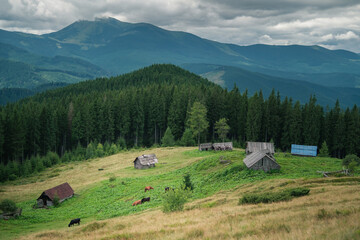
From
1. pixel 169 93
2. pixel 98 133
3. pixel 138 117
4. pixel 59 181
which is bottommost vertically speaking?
pixel 59 181

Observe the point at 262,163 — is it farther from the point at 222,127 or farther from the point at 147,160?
the point at 222,127

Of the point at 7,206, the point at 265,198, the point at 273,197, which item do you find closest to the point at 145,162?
the point at 7,206

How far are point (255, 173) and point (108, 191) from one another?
1087 inches

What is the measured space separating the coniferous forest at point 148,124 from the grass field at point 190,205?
1720cm

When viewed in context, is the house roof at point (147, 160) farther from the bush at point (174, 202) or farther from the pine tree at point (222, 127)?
the bush at point (174, 202)

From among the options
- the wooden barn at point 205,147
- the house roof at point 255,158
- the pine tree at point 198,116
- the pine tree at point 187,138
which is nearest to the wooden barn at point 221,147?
the wooden barn at point 205,147

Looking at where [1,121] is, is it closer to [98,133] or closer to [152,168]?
[98,133]

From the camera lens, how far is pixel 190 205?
30.9 meters

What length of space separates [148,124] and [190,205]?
77.1 meters

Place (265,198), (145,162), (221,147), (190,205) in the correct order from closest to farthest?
(265,198) → (190,205) → (145,162) → (221,147)

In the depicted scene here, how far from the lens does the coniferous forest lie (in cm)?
8031

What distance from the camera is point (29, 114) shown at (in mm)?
89438

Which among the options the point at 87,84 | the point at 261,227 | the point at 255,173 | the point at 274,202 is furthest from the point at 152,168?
the point at 87,84

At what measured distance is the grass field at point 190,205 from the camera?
54.7 feet
